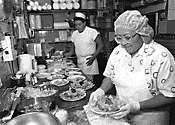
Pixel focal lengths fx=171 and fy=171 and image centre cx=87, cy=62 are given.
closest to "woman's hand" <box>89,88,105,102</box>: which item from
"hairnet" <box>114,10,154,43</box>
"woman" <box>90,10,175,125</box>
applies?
"woman" <box>90,10,175,125</box>

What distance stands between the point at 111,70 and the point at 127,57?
223mm

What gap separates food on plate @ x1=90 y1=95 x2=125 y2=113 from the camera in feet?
3.83

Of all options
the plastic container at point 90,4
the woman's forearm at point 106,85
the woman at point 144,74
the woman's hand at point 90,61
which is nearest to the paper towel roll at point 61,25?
the plastic container at point 90,4

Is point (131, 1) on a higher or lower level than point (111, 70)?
higher

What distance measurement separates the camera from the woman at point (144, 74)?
134 cm

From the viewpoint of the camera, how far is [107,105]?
1.19 meters

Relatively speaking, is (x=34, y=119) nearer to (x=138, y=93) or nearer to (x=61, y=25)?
(x=138, y=93)

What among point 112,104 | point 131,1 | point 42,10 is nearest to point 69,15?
point 42,10

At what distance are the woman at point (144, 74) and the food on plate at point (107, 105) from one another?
130mm

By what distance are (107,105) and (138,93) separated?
39 cm

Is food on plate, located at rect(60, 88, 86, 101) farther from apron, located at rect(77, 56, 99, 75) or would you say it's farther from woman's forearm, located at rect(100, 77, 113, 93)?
apron, located at rect(77, 56, 99, 75)

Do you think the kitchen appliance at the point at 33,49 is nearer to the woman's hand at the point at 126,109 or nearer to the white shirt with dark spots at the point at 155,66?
the white shirt with dark spots at the point at 155,66

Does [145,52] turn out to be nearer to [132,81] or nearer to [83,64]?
[132,81]

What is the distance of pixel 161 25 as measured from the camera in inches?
117
